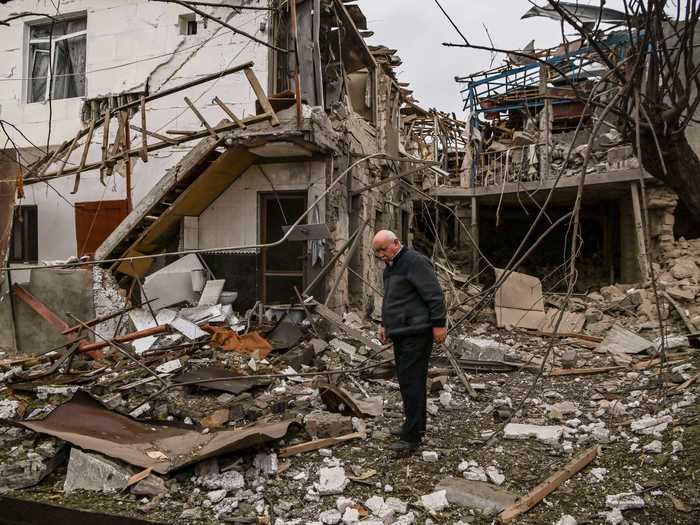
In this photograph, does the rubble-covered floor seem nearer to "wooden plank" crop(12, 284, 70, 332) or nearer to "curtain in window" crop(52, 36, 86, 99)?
"wooden plank" crop(12, 284, 70, 332)

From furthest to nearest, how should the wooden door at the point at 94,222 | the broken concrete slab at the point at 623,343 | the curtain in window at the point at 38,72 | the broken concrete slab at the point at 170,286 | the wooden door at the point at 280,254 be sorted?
the curtain in window at the point at 38,72 < the wooden door at the point at 94,222 < the wooden door at the point at 280,254 < the broken concrete slab at the point at 170,286 < the broken concrete slab at the point at 623,343

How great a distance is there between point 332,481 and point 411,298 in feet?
5.05

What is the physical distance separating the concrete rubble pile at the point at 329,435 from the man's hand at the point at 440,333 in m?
0.45

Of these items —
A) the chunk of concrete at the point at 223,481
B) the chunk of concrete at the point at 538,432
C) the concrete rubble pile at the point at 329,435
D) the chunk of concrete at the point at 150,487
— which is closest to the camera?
the concrete rubble pile at the point at 329,435

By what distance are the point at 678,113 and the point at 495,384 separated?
442 centimetres

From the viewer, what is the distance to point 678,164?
358cm

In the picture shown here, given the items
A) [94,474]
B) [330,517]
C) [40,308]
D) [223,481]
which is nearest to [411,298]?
[330,517]

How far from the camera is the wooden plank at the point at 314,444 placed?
4.36m

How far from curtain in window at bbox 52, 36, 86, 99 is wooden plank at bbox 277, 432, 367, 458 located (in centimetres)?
935

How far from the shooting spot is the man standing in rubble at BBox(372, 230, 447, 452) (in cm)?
436

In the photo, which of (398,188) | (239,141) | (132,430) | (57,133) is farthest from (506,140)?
(132,430)

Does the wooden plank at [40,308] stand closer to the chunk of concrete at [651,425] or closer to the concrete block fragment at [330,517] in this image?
the concrete block fragment at [330,517]

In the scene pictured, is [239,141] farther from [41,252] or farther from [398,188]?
[398,188]

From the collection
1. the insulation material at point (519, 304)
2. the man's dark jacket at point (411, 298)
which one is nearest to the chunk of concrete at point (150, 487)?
the man's dark jacket at point (411, 298)
